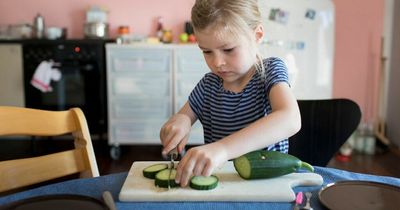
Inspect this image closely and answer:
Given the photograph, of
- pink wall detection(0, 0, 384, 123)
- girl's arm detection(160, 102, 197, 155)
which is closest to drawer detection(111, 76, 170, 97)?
pink wall detection(0, 0, 384, 123)

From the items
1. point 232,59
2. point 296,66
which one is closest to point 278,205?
point 232,59

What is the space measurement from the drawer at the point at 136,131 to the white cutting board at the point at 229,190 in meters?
2.35

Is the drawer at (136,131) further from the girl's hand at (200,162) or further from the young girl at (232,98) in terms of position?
the girl's hand at (200,162)

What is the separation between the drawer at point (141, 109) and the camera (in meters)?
3.20

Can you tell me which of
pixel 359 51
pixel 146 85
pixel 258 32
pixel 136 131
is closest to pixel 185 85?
pixel 146 85

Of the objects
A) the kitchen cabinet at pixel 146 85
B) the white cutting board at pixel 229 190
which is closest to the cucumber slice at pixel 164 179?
the white cutting board at pixel 229 190

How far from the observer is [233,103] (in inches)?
45.7

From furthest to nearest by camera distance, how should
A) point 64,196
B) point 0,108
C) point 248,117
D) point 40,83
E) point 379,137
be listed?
1. point 379,137
2. point 40,83
3. point 248,117
4. point 0,108
5. point 64,196

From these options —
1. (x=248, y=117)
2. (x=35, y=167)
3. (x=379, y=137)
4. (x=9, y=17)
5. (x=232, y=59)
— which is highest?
(x=9, y=17)

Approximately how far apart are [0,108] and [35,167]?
0.16 meters

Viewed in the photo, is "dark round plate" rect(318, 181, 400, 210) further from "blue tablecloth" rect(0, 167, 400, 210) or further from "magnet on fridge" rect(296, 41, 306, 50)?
"magnet on fridge" rect(296, 41, 306, 50)

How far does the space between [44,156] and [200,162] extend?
0.44m

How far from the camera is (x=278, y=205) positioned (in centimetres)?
78

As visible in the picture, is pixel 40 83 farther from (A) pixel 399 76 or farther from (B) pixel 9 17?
(A) pixel 399 76
